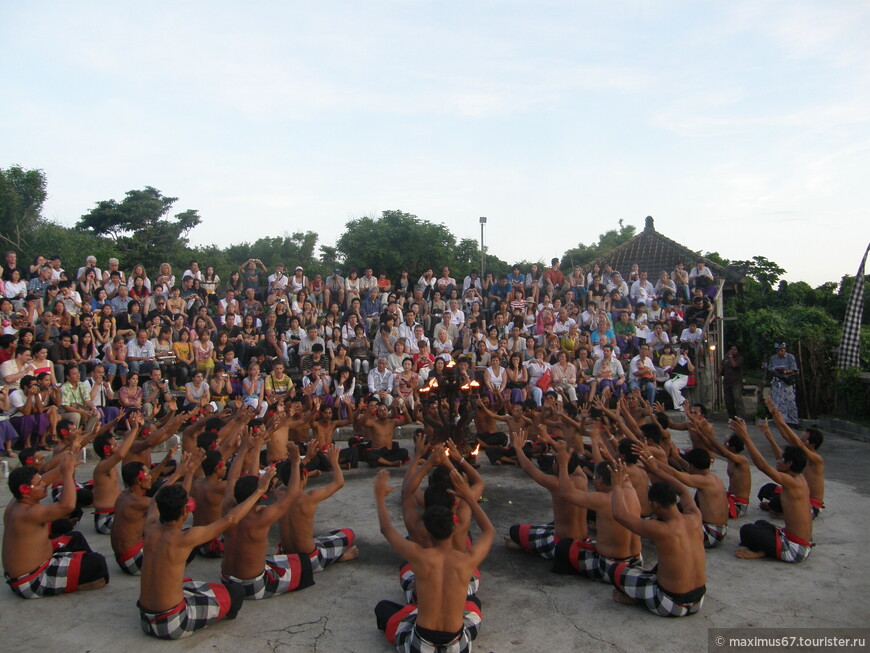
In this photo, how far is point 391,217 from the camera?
25375mm

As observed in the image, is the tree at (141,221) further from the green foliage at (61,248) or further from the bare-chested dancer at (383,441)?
the bare-chested dancer at (383,441)

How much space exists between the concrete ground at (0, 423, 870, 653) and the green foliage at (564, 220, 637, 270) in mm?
32800

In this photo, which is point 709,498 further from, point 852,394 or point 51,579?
point 852,394

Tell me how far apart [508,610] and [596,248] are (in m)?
40.8

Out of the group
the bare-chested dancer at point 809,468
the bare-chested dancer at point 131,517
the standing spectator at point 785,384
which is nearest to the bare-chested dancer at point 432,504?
the bare-chested dancer at point 131,517

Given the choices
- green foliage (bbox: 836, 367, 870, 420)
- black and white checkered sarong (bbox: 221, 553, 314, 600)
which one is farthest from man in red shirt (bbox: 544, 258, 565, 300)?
black and white checkered sarong (bbox: 221, 553, 314, 600)

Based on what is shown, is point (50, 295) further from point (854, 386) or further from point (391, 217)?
point (854, 386)

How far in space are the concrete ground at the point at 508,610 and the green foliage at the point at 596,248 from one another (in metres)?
32.8

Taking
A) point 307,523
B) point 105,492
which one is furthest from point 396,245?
point 307,523

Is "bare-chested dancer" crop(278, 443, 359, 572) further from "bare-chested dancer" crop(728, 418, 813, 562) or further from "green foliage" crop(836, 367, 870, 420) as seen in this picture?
"green foliage" crop(836, 367, 870, 420)

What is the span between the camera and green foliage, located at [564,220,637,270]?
40.3 m

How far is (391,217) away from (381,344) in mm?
12081

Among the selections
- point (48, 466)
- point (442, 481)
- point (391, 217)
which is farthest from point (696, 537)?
point (391, 217)

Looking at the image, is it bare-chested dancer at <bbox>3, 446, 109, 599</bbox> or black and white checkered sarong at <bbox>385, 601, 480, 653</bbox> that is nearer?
black and white checkered sarong at <bbox>385, 601, 480, 653</bbox>
